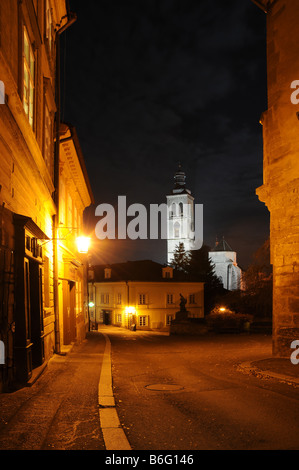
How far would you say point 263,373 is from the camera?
1054 cm

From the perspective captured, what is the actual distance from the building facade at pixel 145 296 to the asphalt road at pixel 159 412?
47703 millimetres

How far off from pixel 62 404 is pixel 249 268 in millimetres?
18989

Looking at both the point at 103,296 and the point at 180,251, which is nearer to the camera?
the point at 103,296

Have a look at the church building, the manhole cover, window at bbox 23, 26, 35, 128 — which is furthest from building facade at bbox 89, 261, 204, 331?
the church building

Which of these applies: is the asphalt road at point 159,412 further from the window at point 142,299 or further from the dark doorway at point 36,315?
the window at point 142,299

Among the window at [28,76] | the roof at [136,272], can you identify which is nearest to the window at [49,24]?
the window at [28,76]

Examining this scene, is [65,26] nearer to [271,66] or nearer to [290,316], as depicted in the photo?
[271,66]

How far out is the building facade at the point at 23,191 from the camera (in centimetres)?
681

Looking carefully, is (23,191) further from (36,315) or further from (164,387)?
(164,387)

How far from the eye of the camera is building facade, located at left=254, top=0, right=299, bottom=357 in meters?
12.9

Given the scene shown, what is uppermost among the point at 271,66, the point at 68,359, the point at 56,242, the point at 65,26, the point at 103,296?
the point at 65,26

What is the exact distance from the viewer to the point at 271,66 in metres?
14.0

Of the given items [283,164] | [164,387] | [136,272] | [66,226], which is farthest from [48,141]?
[136,272]
